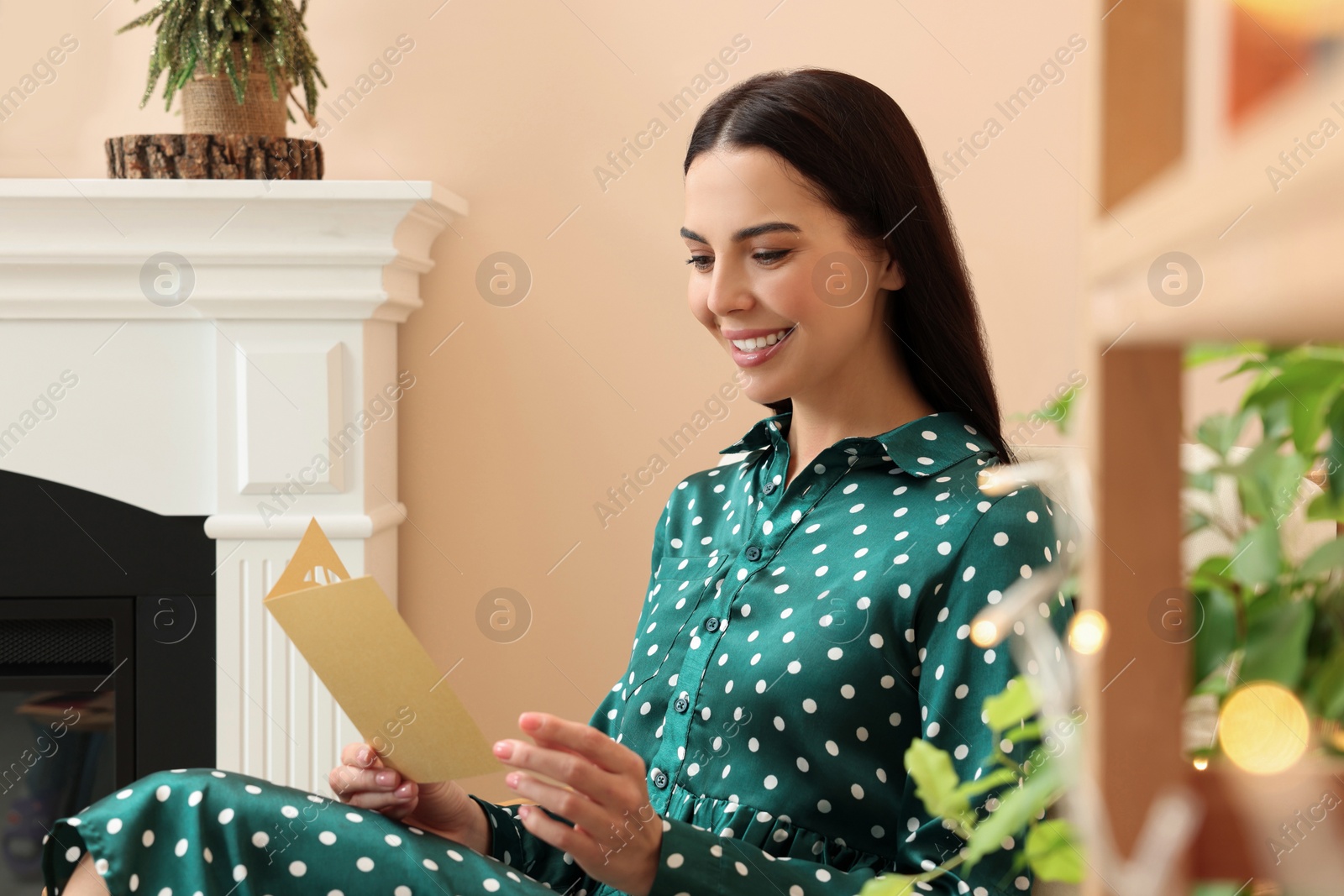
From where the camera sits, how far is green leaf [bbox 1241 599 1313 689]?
11.0 inches

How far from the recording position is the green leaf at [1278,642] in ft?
0.91

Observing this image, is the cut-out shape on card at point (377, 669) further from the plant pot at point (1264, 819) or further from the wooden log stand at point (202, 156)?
the wooden log stand at point (202, 156)

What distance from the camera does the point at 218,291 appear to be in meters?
1.67

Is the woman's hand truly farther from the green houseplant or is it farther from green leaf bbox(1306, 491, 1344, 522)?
the green houseplant

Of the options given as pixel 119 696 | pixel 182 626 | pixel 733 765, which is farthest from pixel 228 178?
pixel 733 765

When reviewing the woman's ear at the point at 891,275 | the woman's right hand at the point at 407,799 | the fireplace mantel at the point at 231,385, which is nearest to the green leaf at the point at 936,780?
the woman's right hand at the point at 407,799

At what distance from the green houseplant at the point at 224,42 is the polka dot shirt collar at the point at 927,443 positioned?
3.44 feet

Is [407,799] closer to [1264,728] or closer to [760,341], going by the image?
[760,341]

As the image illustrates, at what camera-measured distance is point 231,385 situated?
66.8 inches

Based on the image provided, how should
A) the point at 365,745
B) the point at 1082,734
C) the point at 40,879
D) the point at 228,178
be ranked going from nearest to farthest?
the point at 1082,734 → the point at 365,745 → the point at 228,178 → the point at 40,879

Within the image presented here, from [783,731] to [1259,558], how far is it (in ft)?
2.50

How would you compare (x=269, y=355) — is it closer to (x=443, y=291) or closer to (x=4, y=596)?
(x=443, y=291)

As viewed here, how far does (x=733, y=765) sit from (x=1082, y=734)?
0.74 meters

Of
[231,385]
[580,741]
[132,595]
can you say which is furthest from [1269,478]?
[132,595]
